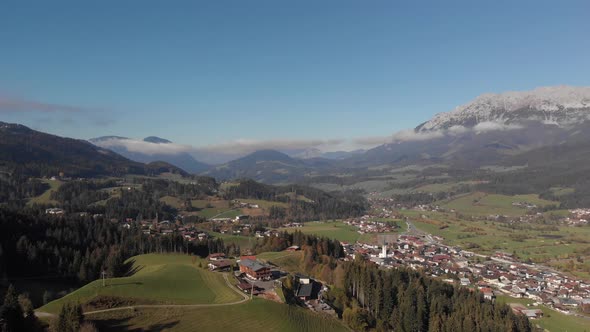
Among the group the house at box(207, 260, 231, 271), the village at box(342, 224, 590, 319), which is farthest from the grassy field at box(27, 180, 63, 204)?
the village at box(342, 224, 590, 319)

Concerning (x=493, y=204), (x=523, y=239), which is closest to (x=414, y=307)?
(x=523, y=239)

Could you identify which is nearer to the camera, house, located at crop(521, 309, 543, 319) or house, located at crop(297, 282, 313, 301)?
house, located at crop(297, 282, 313, 301)

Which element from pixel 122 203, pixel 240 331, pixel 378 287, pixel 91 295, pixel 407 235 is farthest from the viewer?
pixel 122 203

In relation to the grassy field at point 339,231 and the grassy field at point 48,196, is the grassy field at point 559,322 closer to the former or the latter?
the grassy field at point 339,231

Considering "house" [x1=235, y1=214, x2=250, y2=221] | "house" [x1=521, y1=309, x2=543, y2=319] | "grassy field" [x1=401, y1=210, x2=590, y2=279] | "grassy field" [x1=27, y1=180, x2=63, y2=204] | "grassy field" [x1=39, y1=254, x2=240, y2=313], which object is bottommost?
"grassy field" [x1=401, y1=210, x2=590, y2=279]

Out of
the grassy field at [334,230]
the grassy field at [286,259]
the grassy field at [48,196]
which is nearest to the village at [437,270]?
the grassy field at [286,259]

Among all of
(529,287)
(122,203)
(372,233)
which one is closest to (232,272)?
(529,287)

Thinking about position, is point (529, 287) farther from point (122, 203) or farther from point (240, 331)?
Answer: point (122, 203)

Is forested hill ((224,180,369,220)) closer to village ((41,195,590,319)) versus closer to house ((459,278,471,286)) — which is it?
village ((41,195,590,319))
